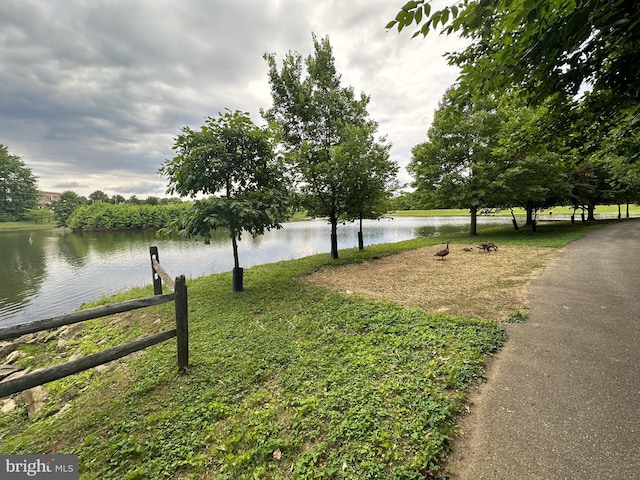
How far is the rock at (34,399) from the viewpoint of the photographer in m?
3.70

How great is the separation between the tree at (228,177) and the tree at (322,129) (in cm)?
250

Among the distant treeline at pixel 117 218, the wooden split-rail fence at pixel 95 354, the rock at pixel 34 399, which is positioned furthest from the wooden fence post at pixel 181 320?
the distant treeline at pixel 117 218

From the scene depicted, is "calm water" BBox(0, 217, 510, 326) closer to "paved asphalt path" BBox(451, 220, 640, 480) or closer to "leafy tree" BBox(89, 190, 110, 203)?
"paved asphalt path" BBox(451, 220, 640, 480)

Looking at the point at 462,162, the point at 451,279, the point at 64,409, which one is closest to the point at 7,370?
the point at 64,409

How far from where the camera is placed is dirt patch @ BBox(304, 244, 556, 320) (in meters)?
5.54

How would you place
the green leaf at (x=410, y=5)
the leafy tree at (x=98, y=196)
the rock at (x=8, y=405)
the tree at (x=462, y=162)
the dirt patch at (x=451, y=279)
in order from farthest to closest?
the leafy tree at (x=98, y=196) < the tree at (x=462, y=162) < the dirt patch at (x=451, y=279) < the rock at (x=8, y=405) < the green leaf at (x=410, y=5)

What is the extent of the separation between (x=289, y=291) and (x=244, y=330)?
2.33 metres

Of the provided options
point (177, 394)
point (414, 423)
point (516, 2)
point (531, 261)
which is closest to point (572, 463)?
point (414, 423)

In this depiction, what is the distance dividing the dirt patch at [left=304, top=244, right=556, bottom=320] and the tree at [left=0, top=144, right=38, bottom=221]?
94864mm

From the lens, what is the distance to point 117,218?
164 feet

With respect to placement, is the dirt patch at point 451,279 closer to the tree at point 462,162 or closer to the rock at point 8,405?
the tree at point 462,162

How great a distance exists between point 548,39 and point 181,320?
5292mm

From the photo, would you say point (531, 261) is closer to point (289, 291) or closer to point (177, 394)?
point (289, 291)

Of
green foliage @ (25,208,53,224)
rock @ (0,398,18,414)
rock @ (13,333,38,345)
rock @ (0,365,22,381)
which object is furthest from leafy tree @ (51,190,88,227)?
rock @ (0,398,18,414)
